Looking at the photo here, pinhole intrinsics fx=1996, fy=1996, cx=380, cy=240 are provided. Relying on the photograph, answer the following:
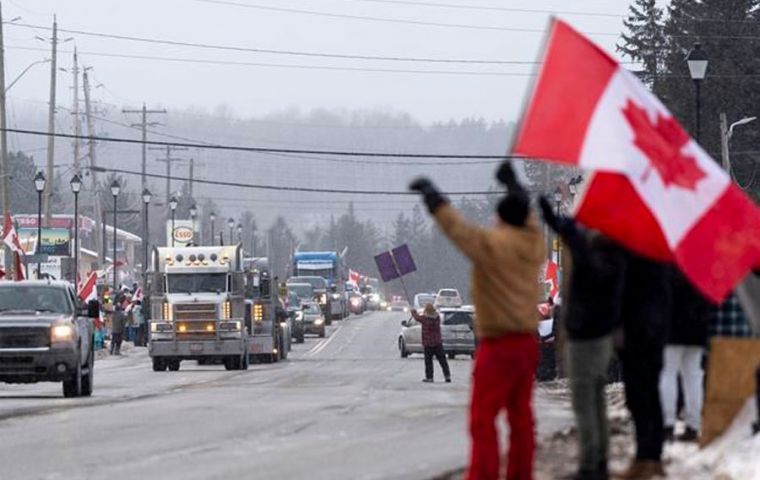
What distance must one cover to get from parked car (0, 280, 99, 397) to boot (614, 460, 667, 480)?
20.4m

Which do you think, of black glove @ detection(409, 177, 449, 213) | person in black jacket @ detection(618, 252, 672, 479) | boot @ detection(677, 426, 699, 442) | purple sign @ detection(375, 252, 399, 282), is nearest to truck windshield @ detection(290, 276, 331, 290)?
purple sign @ detection(375, 252, 399, 282)

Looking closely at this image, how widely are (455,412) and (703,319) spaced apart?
9121 millimetres

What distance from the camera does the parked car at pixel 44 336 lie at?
3275 centimetres

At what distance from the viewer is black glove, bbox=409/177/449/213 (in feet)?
37.4

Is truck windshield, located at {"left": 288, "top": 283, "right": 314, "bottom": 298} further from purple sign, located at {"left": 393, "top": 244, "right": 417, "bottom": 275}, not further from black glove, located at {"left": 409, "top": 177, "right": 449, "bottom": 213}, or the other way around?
black glove, located at {"left": 409, "top": 177, "right": 449, "bottom": 213}

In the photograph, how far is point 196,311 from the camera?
50562 mm

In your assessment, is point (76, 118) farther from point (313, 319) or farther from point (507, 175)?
point (507, 175)

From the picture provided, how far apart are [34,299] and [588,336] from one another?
2251 cm

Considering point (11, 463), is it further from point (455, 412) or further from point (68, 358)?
point (68, 358)

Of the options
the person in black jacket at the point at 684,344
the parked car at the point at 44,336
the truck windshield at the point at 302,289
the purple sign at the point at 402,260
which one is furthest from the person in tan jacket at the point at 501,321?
the truck windshield at the point at 302,289

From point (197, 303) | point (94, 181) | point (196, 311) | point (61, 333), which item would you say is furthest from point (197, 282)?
point (94, 181)

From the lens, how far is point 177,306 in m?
50.6

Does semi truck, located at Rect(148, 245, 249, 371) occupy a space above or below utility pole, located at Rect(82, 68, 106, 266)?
below

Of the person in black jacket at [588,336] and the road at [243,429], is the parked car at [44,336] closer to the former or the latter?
the road at [243,429]
